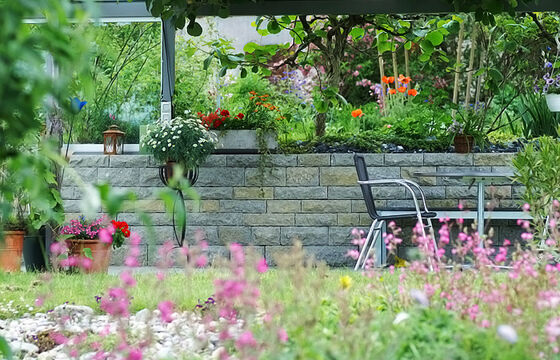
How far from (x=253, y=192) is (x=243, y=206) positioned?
0.14m

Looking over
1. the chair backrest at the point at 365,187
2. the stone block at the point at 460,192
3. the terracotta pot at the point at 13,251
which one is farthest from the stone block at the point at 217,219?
the stone block at the point at 460,192

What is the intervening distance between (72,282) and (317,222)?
224 cm

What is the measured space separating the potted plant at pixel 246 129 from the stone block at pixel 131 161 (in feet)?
1.87

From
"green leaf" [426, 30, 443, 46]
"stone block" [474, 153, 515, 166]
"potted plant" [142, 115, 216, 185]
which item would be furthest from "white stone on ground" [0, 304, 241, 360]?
"stone block" [474, 153, 515, 166]

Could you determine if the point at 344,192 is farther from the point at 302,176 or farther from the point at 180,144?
the point at 180,144

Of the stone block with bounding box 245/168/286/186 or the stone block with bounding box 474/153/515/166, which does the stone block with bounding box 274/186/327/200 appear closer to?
the stone block with bounding box 245/168/286/186

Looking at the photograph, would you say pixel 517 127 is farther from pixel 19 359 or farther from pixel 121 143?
pixel 19 359

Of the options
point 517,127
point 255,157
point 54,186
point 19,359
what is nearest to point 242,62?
point 255,157

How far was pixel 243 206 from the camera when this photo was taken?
6527mm

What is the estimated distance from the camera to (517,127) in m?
7.25

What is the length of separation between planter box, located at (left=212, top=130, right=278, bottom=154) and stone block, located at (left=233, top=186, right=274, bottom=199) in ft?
1.00

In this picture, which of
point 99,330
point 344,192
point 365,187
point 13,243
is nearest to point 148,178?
point 13,243

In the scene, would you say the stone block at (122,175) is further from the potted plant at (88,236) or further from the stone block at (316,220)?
the stone block at (316,220)

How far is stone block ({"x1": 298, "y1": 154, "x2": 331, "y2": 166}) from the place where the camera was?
21.2ft
